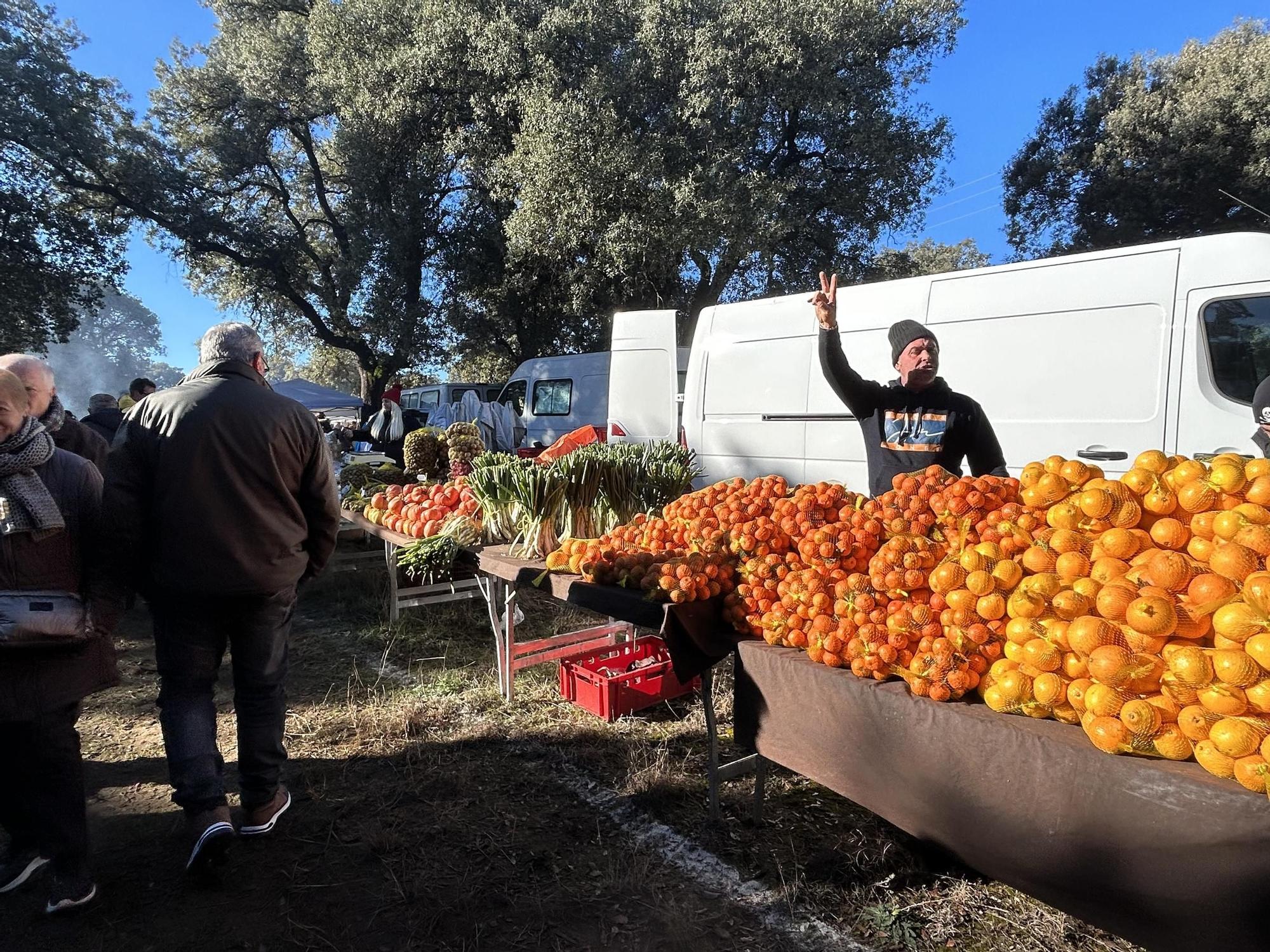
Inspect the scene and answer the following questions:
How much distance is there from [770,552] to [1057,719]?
1174 mm

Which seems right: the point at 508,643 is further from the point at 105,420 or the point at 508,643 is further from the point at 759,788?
the point at 105,420

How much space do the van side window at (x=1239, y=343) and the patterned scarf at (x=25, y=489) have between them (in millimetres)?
5990

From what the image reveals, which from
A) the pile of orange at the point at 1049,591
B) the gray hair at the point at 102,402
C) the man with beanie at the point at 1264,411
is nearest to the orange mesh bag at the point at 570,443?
the pile of orange at the point at 1049,591

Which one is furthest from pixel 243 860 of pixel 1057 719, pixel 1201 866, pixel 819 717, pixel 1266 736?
pixel 1266 736

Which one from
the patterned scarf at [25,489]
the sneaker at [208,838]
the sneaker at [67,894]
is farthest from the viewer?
the sneaker at [208,838]

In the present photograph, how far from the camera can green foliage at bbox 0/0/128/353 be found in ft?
51.7

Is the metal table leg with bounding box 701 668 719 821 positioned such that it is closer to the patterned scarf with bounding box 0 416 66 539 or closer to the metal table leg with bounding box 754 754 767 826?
the metal table leg with bounding box 754 754 767 826

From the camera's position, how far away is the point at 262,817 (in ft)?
9.86

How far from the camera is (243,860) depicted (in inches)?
113

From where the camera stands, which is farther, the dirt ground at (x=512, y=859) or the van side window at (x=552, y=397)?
the van side window at (x=552, y=397)

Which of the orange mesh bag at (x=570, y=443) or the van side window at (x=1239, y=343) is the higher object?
the van side window at (x=1239, y=343)

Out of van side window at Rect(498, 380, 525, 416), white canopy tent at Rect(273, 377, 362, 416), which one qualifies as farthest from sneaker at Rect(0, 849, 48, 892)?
white canopy tent at Rect(273, 377, 362, 416)

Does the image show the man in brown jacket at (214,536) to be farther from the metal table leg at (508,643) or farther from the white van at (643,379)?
the white van at (643,379)

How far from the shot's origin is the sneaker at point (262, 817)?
9.78 ft
